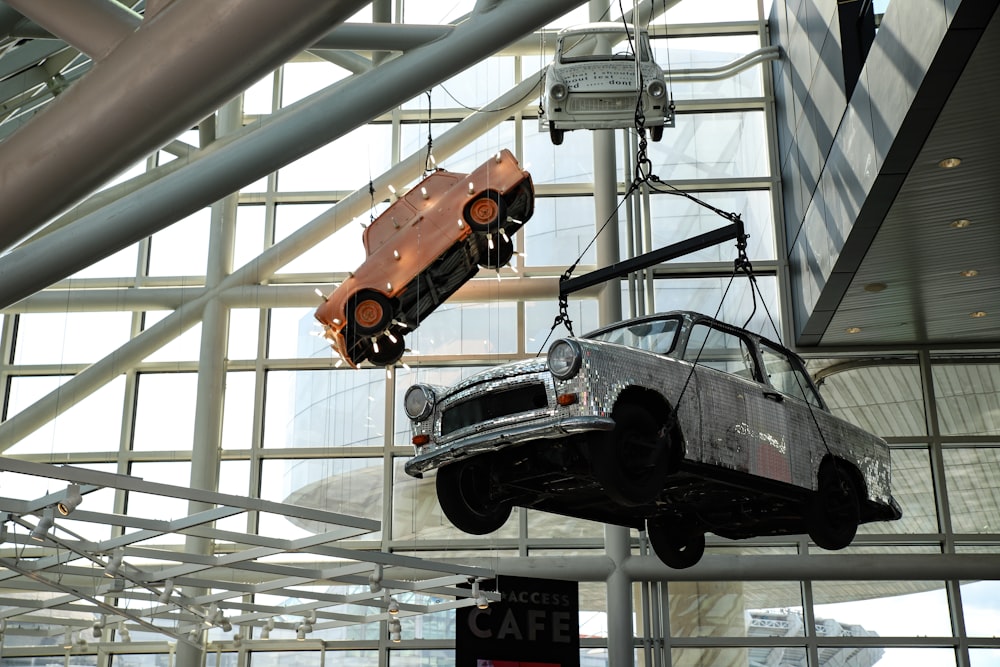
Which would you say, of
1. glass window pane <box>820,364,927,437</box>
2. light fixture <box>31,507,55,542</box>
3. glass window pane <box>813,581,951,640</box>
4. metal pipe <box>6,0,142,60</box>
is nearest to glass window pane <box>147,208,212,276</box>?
glass window pane <box>820,364,927,437</box>

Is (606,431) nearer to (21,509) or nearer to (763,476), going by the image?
(763,476)

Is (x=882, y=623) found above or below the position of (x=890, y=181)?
below

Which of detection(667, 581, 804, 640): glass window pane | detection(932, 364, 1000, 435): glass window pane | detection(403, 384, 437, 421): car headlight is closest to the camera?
detection(403, 384, 437, 421): car headlight

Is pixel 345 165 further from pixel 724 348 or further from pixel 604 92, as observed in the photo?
pixel 724 348

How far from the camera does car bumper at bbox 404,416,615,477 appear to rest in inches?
278

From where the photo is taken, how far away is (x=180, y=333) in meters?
17.2

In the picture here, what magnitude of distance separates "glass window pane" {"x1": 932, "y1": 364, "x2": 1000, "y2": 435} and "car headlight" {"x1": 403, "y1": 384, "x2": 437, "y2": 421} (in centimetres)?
1105

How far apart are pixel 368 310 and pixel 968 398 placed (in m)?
9.76

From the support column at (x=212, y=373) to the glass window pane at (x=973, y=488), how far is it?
35.8ft

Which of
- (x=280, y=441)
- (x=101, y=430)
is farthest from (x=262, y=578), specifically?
(x=101, y=430)

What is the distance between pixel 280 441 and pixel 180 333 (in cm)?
230

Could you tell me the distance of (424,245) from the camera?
39.4 ft

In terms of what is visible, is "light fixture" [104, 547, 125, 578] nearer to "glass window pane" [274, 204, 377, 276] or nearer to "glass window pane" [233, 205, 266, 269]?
"glass window pane" [274, 204, 377, 276]

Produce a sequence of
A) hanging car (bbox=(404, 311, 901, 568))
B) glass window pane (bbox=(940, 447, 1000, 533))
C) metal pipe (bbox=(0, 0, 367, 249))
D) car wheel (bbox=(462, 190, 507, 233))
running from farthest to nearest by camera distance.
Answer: glass window pane (bbox=(940, 447, 1000, 533)), car wheel (bbox=(462, 190, 507, 233)), hanging car (bbox=(404, 311, 901, 568)), metal pipe (bbox=(0, 0, 367, 249))
